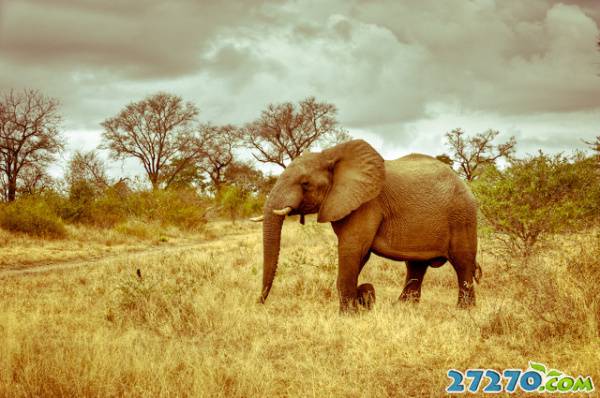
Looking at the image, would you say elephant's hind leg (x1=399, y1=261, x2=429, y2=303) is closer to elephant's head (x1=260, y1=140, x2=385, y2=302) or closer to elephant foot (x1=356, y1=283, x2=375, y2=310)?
elephant foot (x1=356, y1=283, x2=375, y2=310)

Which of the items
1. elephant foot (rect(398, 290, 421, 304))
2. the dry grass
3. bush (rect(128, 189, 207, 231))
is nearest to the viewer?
elephant foot (rect(398, 290, 421, 304))

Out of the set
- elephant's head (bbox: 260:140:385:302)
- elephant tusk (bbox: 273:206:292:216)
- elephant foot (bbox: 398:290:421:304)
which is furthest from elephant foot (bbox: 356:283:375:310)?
elephant tusk (bbox: 273:206:292:216)

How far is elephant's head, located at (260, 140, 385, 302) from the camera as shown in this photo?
655 centimetres

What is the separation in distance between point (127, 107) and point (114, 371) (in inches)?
1503

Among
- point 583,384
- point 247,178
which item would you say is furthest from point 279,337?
point 247,178

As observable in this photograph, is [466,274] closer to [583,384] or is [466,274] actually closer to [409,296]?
[409,296]

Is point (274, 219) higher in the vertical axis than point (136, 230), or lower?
higher

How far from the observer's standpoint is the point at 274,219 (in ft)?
21.9

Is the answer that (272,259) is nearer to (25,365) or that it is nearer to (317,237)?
(25,365)

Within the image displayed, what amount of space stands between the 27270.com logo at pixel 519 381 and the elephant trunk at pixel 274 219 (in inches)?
116

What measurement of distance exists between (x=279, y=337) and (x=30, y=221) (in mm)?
12585

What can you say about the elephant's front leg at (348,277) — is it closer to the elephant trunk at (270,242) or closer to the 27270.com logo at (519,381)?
the elephant trunk at (270,242)

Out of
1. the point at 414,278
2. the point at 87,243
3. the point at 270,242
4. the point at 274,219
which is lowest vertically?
the point at 414,278

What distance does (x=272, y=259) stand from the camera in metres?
6.76
